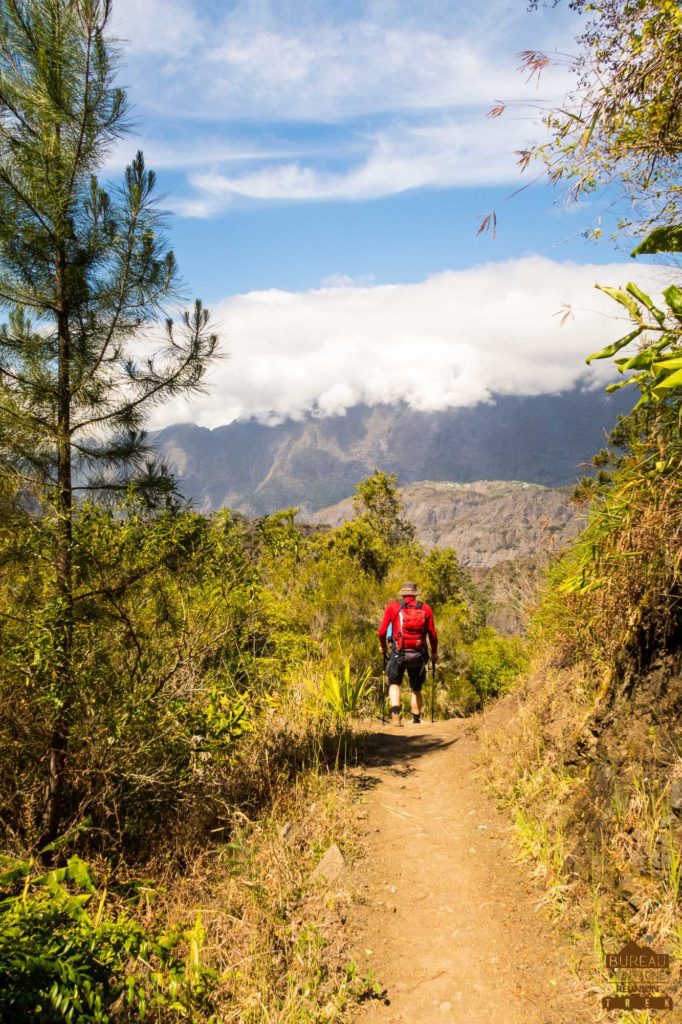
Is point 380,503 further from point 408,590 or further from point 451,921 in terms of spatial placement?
point 451,921

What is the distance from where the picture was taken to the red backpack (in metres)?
8.17

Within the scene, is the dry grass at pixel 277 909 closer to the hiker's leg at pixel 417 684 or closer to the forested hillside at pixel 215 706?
the forested hillside at pixel 215 706

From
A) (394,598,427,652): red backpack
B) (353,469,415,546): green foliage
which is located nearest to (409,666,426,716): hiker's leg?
A: (394,598,427,652): red backpack

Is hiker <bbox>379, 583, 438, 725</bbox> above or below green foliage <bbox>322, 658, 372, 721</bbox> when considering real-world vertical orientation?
above

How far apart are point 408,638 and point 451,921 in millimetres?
4418

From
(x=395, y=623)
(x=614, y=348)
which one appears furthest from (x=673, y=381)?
(x=395, y=623)

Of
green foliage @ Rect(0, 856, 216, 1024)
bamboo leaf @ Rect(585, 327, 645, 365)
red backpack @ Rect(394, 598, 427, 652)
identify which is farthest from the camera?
red backpack @ Rect(394, 598, 427, 652)

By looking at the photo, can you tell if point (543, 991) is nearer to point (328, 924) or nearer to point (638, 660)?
point (328, 924)

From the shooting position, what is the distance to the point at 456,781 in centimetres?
616

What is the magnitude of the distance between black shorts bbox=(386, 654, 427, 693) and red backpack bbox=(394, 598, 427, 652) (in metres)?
0.21

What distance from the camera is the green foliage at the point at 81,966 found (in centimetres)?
208

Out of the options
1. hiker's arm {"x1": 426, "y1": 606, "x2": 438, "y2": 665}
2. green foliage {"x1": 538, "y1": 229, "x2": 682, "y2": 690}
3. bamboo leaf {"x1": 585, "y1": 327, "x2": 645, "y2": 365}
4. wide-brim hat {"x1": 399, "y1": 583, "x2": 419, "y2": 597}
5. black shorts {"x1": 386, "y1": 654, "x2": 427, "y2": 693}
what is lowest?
black shorts {"x1": 386, "y1": 654, "x2": 427, "y2": 693}

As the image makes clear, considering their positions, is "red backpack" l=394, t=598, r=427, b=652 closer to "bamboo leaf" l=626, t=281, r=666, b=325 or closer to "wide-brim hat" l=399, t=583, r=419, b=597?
"wide-brim hat" l=399, t=583, r=419, b=597

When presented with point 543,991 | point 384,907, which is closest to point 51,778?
point 384,907
